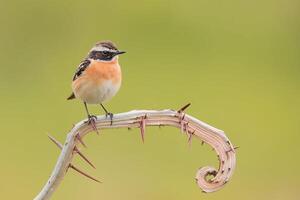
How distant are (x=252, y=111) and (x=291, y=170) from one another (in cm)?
274

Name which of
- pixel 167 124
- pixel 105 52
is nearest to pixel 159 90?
pixel 105 52

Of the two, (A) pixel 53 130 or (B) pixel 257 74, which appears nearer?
(A) pixel 53 130

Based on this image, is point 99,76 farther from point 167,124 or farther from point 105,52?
point 167,124

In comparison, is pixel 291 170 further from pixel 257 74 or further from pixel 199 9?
pixel 199 9

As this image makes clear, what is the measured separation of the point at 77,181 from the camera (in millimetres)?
10945

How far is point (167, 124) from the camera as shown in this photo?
3.79 meters

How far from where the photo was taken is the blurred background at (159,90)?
11.1 metres

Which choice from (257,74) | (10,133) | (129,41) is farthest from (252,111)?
(10,133)

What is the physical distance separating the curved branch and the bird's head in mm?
2691

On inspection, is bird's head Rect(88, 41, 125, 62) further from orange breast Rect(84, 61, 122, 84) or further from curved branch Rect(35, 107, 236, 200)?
curved branch Rect(35, 107, 236, 200)

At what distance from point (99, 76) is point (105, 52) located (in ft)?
0.55

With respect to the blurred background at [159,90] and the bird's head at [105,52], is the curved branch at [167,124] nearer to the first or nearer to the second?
the bird's head at [105,52]

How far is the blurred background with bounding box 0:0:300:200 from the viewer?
36.5ft

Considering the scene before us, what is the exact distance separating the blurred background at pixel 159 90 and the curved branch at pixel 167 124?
6457 mm
